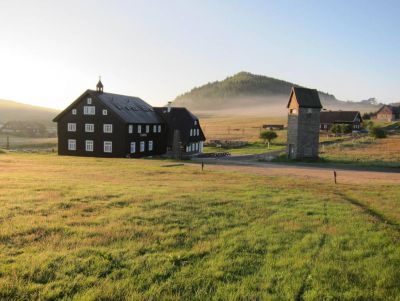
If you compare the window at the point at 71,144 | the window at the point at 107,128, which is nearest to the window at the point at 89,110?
the window at the point at 107,128

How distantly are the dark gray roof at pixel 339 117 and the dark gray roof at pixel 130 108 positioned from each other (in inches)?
2671

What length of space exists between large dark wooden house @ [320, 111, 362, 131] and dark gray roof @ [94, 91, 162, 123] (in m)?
66.6

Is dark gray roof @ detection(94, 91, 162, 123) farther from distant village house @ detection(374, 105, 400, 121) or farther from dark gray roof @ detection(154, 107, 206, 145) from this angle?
distant village house @ detection(374, 105, 400, 121)

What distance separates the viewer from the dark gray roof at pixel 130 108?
2301 inches

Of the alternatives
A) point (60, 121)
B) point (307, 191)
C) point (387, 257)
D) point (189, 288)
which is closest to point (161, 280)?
point (189, 288)

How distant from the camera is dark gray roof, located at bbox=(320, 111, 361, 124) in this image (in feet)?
382

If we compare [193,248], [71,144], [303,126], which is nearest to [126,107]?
[71,144]

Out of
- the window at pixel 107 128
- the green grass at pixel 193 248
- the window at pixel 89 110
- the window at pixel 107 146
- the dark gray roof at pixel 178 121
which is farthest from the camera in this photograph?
the dark gray roof at pixel 178 121

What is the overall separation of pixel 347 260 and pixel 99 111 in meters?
52.2

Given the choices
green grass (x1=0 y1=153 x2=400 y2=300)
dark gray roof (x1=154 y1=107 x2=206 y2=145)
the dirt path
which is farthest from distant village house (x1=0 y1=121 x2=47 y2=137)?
green grass (x1=0 y1=153 x2=400 y2=300)

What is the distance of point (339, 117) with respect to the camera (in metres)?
118

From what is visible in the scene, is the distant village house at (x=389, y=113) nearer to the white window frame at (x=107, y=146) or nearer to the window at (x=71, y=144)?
the white window frame at (x=107, y=146)

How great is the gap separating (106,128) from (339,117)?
267 ft

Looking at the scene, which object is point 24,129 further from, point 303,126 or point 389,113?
point 389,113
